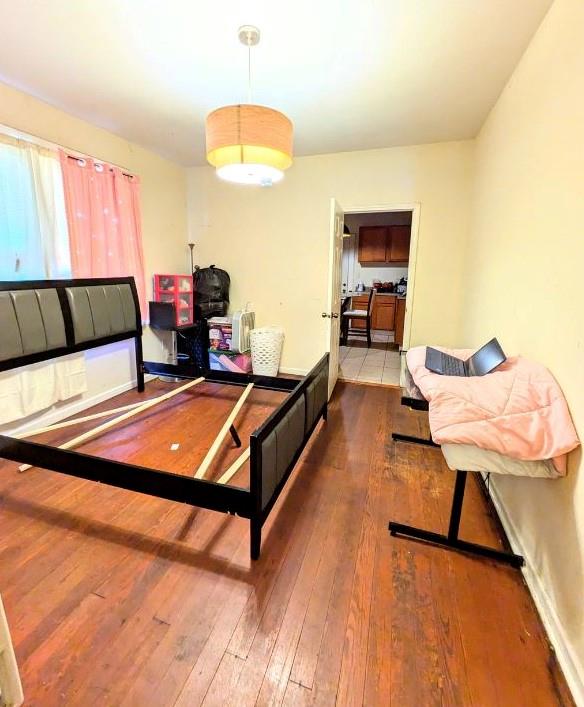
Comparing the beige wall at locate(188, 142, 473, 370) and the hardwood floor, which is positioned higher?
the beige wall at locate(188, 142, 473, 370)

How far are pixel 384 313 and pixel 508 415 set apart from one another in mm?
5635

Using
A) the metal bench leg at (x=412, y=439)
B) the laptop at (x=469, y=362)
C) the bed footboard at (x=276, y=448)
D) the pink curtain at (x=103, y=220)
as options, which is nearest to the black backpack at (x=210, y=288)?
the pink curtain at (x=103, y=220)

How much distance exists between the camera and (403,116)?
2941mm

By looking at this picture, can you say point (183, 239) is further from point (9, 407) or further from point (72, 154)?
point (9, 407)

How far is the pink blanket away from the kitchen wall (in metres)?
3.14

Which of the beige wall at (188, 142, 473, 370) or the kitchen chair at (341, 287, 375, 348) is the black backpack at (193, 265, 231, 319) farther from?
the kitchen chair at (341, 287, 375, 348)

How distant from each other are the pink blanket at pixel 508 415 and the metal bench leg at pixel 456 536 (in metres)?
0.32

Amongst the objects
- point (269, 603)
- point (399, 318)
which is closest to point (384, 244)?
point (399, 318)

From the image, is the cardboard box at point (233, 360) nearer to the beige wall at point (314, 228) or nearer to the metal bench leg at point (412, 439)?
the beige wall at point (314, 228)

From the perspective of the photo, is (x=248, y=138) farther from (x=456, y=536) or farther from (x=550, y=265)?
(x=456, y=536)

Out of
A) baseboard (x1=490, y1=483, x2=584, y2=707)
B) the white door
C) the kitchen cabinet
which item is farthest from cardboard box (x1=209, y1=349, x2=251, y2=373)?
the kitchen cabinet

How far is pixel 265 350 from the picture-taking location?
4.23 meters

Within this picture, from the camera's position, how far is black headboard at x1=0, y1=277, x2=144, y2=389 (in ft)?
7.99

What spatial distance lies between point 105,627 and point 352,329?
630cm
